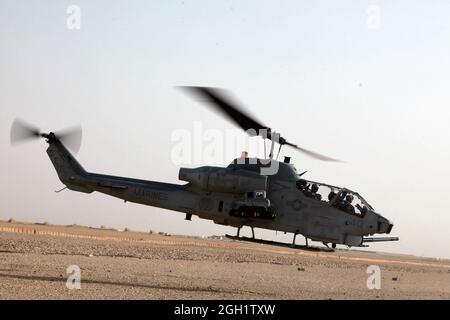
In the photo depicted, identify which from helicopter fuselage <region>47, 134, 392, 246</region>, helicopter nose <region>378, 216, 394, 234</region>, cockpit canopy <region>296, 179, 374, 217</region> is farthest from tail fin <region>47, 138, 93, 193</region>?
helicopter nose <region>378, 216, 394, 234</region>

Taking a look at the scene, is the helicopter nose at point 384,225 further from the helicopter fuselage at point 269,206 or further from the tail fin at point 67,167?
the tail fin at point 67,167

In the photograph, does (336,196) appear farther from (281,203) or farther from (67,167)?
A: (67,167)

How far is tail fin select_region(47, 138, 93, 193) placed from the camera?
25.2 m

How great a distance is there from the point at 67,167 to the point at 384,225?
40.7ft

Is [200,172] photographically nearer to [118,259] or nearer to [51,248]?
[118,259]

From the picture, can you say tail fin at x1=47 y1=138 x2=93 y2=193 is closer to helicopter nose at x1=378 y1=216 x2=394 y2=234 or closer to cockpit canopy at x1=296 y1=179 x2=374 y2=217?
cockpit canopy at x1=296 y1=179 x2=374 y2=217

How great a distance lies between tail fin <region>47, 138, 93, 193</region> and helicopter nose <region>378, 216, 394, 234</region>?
10.9 metres

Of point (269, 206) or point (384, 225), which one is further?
point (384, 225)

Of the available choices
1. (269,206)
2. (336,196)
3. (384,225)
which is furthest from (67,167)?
(384,225)

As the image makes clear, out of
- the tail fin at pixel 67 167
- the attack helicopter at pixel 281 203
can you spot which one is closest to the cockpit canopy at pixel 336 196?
the attack helicopter at pixel 281 203

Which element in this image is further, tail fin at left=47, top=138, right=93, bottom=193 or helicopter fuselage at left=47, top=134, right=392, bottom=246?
tail fin at left=47, top=138, right=93, bottom=193

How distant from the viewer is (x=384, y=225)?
23.0m
